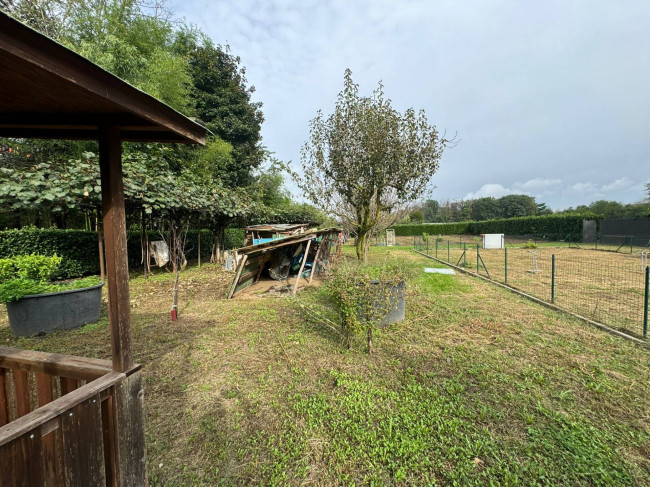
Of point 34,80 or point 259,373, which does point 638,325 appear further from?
point 34,80

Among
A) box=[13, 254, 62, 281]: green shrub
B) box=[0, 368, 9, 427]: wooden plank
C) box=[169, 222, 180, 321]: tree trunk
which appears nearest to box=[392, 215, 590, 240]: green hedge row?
box=[169, 222, 180, 321]: tree trunk

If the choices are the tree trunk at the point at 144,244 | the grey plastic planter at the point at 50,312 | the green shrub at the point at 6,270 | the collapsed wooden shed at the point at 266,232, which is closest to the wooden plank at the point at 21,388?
the grey plastic planter at the point at 50,312

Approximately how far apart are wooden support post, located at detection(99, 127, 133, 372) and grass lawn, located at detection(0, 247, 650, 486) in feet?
3.55

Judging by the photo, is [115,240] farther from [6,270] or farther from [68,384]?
[6,270]

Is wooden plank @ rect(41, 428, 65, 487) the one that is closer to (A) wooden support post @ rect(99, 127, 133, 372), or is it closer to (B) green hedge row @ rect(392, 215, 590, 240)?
(A) wooden support post @ rect(99, 127, 133, 372)

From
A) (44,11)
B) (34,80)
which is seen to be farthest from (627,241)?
A: (44,11)

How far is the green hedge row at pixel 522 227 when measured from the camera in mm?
25938

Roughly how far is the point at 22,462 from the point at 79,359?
2.08 feet

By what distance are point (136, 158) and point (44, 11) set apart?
6638mm

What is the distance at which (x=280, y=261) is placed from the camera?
8773 millimetres

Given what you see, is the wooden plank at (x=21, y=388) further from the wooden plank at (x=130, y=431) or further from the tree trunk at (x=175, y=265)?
the tree trunk at (x=175, y=265)

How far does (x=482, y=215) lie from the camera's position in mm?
67625

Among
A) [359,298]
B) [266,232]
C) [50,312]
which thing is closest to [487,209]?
[266,232]

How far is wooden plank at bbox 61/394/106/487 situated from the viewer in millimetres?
1345
